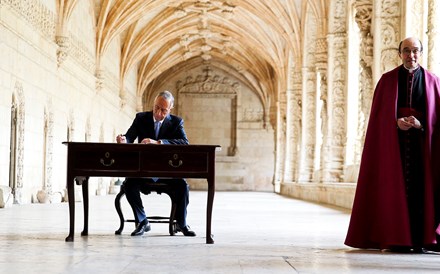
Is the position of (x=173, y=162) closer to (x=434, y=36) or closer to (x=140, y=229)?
(x=140, y=229)

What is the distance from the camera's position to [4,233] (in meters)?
6.66

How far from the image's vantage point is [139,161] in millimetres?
6082

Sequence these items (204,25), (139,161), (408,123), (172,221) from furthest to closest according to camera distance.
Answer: (204,25) → (172,221) → (139,161) → (408,123)

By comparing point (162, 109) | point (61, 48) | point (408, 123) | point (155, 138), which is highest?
point (61, 48)

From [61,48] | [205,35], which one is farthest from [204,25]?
[61,48]

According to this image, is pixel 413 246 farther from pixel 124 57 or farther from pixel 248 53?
pixel 248 53

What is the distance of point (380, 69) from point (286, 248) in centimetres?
623

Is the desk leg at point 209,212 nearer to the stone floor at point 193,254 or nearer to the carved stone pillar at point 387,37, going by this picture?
the stone floor at point 193,254

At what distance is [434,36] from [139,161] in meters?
4.98

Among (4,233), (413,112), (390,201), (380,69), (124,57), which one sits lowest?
(4,233)

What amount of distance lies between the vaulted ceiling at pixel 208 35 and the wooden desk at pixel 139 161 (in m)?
13.1

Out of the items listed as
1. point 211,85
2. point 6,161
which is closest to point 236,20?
point 211,85

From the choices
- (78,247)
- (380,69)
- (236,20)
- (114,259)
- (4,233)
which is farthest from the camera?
(236,20)

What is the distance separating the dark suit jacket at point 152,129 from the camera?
6.68 m
